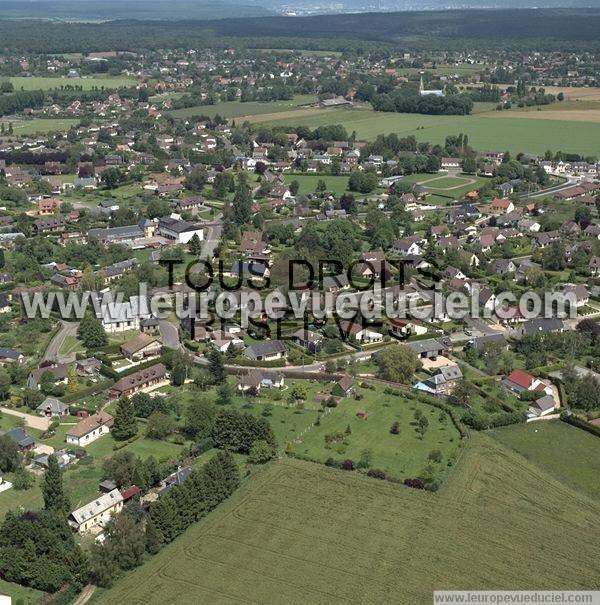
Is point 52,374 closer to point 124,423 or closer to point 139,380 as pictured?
point 139,380

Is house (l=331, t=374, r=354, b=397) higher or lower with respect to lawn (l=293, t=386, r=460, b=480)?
higher

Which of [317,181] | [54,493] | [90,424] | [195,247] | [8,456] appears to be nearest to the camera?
[54,493]

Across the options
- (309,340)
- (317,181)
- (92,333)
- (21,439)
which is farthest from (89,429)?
(317,181)

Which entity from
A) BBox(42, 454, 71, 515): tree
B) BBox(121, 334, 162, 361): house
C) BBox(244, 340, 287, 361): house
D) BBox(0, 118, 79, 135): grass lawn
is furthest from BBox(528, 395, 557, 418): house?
BBox(0, 118, 79, 135): grass lawn

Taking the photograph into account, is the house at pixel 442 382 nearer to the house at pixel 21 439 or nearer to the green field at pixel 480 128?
the house at pixel 21 439

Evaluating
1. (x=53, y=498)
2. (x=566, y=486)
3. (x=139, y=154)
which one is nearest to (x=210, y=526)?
(x=53, y=498)

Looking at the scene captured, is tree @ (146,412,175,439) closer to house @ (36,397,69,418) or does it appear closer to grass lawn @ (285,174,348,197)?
house @ (36,397,69,418)
